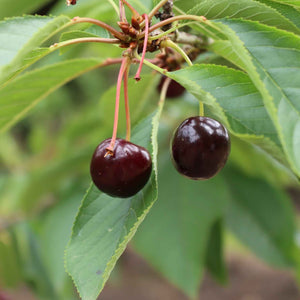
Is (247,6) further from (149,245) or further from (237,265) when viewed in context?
(237,265)

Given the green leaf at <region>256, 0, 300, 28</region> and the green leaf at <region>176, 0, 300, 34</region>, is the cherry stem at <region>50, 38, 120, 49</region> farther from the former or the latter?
the green leaf at <region>256, 0, 300, 28</region>

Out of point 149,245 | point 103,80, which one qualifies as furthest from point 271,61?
point 103,80

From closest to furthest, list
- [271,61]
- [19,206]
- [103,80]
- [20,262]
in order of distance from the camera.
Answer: [271,61]
[20,262]
[19,206]
[103,80]

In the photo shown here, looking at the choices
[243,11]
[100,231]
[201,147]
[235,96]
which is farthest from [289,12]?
[100,231]

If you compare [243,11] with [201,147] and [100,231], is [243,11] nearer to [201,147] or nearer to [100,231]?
[201,147]

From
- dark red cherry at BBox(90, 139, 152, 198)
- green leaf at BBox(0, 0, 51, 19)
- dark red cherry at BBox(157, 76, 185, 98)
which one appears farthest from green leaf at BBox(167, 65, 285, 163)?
green leaf at BBox(0, 0, 51, 19)
